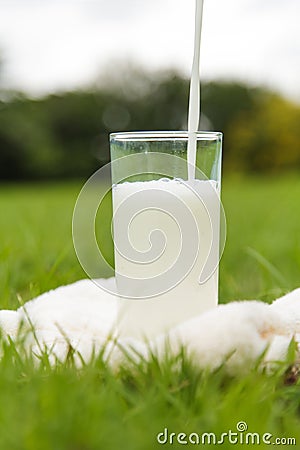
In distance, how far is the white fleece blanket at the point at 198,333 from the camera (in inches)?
35.3

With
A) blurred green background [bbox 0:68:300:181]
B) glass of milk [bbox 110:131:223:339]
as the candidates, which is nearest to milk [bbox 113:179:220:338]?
glass of milk [bbox 110:131:223:339]

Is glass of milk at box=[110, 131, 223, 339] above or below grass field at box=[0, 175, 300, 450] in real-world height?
above

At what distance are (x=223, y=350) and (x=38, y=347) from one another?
0.94 ft

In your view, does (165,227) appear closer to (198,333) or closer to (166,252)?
(166,252)

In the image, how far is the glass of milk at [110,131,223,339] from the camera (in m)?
1.11

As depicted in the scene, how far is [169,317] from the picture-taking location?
112 centimetres

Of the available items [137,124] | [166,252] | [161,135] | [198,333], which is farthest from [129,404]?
[137,124]

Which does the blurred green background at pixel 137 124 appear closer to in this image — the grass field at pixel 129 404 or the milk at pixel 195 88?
the milk at pixel 195 88

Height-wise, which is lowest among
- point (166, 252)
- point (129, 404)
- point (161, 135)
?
point (129, 404)

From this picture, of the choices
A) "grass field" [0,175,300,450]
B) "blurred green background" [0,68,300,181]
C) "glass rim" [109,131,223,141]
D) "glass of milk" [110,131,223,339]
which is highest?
"glass rim" [109,131,223,141]

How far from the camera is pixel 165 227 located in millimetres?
1112

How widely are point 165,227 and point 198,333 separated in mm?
251

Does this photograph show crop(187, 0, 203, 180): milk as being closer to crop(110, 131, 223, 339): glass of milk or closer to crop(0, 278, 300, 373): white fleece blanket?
crop(110, 131, 223, 339): glass of milk

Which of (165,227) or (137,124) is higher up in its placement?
(165,227)
